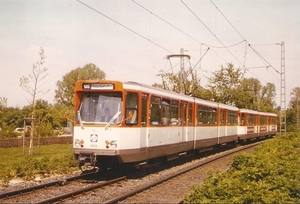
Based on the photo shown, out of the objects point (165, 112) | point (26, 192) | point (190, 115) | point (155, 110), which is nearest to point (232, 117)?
point (190, 115)

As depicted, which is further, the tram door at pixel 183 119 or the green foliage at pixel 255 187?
the tram door at pixel 183 119

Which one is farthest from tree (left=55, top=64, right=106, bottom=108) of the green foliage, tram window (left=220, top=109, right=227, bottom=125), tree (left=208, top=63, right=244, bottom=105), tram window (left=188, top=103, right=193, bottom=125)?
the green foliage

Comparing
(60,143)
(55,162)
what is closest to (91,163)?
(55,162)

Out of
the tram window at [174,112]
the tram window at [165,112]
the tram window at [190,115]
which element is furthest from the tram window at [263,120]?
the tram window at [165,112]

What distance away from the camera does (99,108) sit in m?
11.5

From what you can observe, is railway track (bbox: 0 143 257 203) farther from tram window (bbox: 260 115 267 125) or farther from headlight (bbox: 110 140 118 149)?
tram window (bbox: 260 115 267 125)

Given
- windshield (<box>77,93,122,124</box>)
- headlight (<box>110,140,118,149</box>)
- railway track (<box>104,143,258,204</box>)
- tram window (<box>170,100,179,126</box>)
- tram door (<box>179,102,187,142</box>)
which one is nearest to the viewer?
railway track (<box>104,143,258,204</box>)

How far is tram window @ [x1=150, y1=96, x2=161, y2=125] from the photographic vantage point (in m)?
12.5

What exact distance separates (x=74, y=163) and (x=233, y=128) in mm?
14413

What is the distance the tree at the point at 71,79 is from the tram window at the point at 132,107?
50832 mm

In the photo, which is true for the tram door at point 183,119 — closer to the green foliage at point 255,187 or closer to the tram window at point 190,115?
the tram window at point 190,115

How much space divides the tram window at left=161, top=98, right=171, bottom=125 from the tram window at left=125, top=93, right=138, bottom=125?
2.04 m

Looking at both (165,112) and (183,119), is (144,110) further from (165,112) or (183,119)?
(183,119)

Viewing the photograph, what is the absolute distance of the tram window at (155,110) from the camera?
12.5 meters
